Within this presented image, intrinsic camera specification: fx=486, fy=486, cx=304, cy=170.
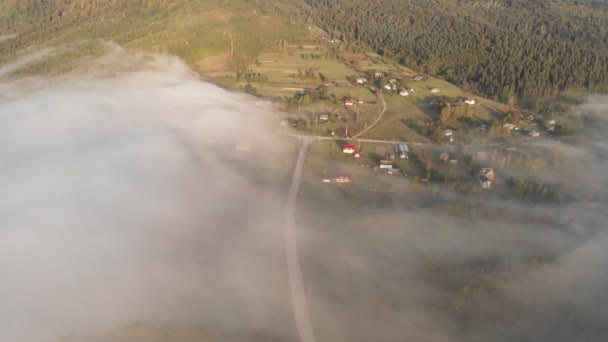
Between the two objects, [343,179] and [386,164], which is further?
[386,164]

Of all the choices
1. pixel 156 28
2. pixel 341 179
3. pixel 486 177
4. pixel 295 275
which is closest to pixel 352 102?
pixel 341 179

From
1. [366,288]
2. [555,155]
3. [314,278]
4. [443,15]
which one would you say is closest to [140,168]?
[314,278]

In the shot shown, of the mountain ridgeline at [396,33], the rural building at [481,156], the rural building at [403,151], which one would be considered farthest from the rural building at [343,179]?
Answer: the mountain ridgeline at [396,33]

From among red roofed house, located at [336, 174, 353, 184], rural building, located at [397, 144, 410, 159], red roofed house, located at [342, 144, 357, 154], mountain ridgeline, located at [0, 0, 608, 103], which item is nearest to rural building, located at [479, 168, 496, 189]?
rural building, located at [397, 144, 410, 159]

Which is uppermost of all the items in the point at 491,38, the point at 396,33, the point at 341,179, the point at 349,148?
the point at 491,38

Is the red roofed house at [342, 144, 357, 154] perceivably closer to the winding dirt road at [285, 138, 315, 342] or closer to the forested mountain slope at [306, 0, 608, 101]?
the winding dirt road at [285, 138, 315, 342]

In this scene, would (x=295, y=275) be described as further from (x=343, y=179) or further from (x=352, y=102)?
(x=352, y=102)

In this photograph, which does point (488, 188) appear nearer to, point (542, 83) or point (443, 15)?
point (542, 83)
